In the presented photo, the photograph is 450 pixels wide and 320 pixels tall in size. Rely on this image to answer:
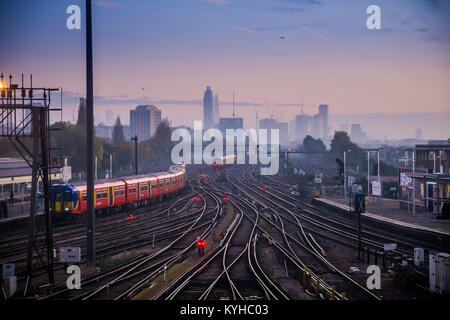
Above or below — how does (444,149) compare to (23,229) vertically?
above

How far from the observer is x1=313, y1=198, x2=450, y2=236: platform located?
→ 25650mm

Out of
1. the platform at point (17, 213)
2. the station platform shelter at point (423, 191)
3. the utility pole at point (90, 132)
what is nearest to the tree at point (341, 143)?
the station platform shelter at point (423, 191)

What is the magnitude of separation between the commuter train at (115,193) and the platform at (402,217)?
16453mm

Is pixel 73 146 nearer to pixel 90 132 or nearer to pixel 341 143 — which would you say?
pixel 90 132

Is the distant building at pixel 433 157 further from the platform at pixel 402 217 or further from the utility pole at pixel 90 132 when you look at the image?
the utility pole at pixel 90 132

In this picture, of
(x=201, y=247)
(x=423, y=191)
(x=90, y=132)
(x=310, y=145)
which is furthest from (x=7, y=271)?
(x=310, y=145)

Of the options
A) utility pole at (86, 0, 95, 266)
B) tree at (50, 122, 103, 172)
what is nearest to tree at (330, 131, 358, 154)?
tree at (50, 122, 103, 172)

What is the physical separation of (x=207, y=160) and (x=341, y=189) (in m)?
86.9

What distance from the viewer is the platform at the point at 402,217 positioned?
1010 inches

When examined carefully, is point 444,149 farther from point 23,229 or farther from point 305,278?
point 23,229

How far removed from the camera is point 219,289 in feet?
49.9

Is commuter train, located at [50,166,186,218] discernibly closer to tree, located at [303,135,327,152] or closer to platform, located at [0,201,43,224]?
platform, located at [0,201,43,224]
